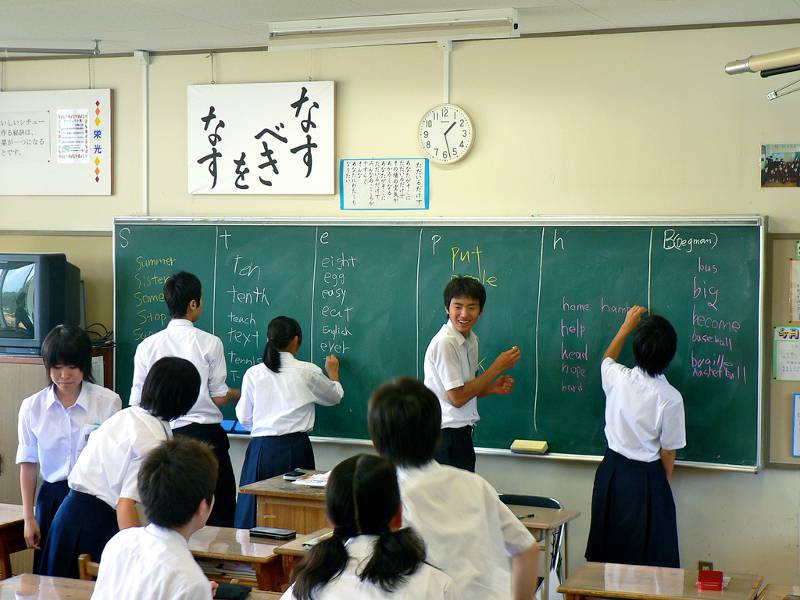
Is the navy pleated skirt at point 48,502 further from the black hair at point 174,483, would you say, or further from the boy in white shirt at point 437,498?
the boy in white shirt at point 437,498

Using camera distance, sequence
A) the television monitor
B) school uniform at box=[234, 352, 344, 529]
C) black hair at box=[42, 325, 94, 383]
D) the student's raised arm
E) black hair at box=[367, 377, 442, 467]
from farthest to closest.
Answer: the television monitor
school uniform at box=[234, 352, 344, 529]
the student's raised arm
black hair at box=[42, 325, 94, 383]
black hair at box=[367, 377, 442, 467]

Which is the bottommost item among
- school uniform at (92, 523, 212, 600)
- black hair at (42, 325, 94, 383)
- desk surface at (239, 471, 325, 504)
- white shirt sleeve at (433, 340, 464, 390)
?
desk surface at (239, 471, 325, 504)

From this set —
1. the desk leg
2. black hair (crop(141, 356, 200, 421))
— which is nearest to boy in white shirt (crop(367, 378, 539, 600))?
black hair (crop(141, 356, 200, 421))

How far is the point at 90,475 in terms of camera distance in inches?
129

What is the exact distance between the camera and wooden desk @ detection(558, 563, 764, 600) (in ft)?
10.7

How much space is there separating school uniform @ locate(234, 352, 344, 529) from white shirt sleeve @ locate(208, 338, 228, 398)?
5.7 inches

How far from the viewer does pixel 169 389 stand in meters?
3.13

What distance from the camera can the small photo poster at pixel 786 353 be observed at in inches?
184

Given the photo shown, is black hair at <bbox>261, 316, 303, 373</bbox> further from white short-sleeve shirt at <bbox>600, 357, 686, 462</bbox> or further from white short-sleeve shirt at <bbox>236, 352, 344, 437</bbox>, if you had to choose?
white short-sleeve shirt at <bbox>600, 357, 686, 462</bbox>

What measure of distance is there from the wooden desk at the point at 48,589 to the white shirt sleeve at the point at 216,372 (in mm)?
1751

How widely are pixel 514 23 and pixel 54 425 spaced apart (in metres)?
2.62

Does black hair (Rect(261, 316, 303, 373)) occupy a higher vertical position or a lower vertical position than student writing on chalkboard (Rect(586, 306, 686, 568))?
higher

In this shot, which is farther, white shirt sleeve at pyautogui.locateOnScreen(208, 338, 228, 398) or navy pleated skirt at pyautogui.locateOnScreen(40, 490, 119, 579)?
white shirt sleeve at pyautogui.locateOnScreen(208, 338, 228, 398)

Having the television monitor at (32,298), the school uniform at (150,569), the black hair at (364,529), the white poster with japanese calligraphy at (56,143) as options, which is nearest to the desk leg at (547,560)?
the school uniform at (150,569)
